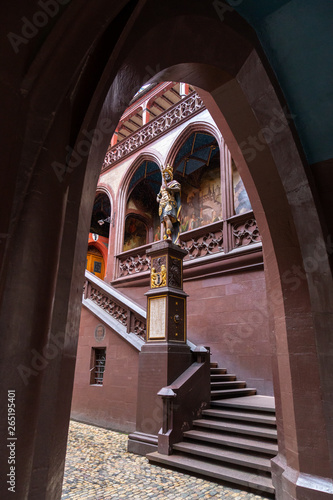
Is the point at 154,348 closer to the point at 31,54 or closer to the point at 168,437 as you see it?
the point at 168,437

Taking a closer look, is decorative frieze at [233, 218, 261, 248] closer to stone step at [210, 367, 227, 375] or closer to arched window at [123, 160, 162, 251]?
stone step at [210, 367, 227, 375]

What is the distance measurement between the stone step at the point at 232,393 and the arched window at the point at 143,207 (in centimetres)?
823

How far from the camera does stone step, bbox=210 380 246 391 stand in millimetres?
5598

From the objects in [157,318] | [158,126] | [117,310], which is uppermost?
[158,126]

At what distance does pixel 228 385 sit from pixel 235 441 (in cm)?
207

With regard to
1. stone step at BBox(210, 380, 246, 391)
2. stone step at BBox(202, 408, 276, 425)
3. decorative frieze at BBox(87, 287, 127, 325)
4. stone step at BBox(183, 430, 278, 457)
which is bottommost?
stone step at BBox(183, 430, 278, 457)

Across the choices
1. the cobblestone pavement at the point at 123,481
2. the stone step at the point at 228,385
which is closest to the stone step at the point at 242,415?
the stone step at the point at 228,385

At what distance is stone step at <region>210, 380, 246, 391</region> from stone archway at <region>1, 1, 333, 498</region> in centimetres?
270

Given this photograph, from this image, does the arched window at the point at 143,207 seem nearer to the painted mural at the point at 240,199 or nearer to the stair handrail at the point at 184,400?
the painted mural at the point at 240,199

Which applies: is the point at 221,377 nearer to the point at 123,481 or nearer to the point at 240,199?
the point at 123,481

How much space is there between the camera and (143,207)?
14039mm

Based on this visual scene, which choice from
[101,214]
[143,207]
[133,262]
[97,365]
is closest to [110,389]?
[97,365]

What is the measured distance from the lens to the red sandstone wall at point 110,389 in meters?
5.59

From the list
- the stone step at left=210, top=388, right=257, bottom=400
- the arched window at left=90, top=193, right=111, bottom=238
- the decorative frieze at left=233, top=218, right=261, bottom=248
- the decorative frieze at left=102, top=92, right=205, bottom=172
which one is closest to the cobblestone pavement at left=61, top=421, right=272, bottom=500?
the stone step at left=210, top=388, right=257, bottom=400
